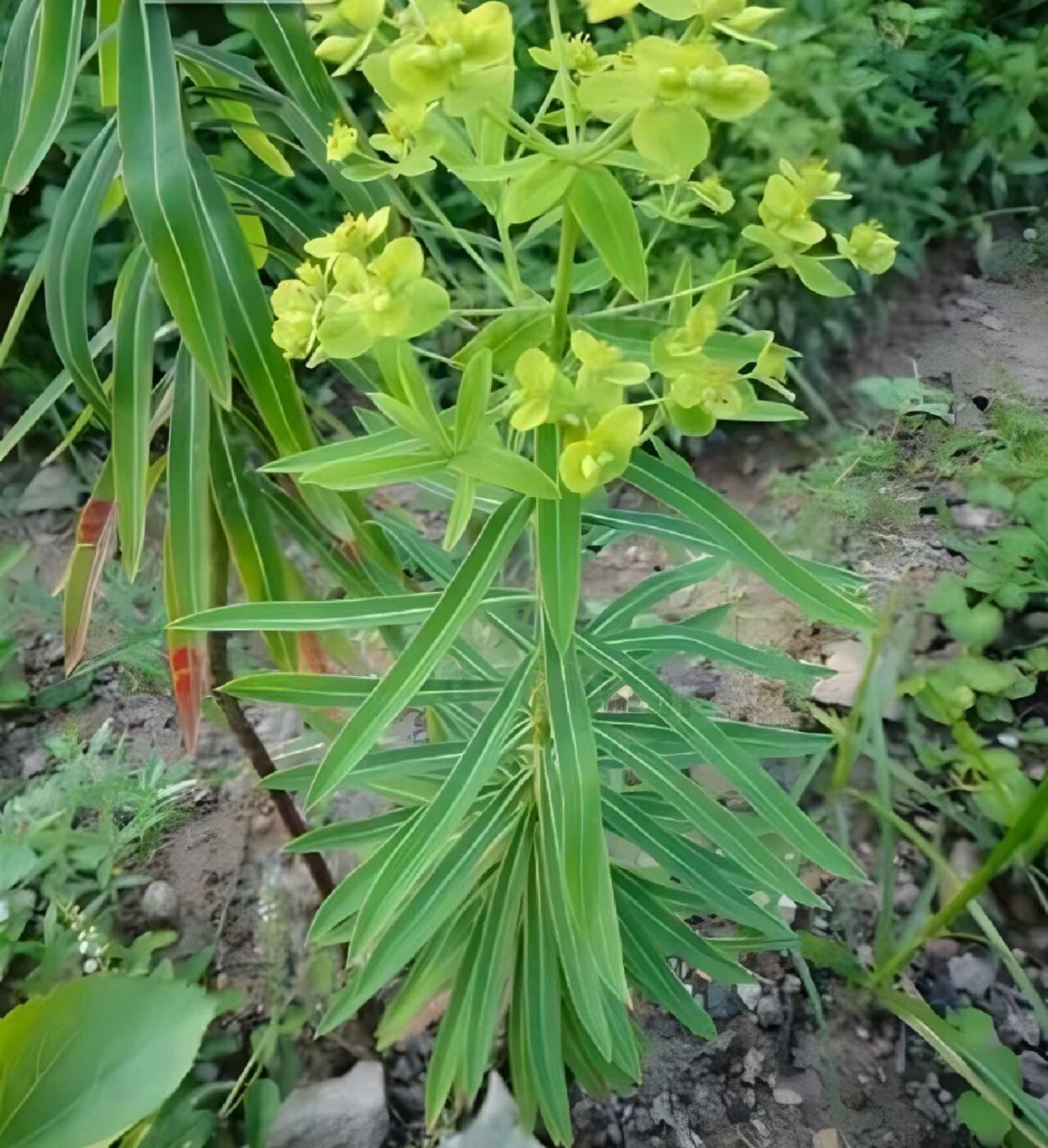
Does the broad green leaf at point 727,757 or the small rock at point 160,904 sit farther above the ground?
the broad green leaf at point 727,757

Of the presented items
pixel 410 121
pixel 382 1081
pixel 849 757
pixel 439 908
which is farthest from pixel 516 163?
pixel 382 1081

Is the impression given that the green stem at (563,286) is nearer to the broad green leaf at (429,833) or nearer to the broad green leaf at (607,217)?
the broad green leaf at (607,217)

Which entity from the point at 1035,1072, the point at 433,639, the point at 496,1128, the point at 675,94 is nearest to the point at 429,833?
the point at 433,639

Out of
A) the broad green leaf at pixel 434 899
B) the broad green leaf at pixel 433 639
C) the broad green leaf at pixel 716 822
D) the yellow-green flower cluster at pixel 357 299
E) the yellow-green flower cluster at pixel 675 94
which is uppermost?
the yellow-green flower cluster at pixel 675 94

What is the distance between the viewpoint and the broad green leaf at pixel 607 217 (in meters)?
0.48

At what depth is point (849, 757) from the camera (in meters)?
1.17

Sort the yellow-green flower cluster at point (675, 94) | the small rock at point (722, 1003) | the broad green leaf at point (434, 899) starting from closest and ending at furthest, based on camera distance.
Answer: the yellow-green flower cluster at point (675, 94) → the broad green leaf at point (434, 899) → the small rock at point (722, 1003)

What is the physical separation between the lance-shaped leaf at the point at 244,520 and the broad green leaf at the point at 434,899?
10.5 inches

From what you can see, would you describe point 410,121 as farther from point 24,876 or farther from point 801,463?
point 801,463

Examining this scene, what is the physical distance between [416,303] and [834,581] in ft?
1.36

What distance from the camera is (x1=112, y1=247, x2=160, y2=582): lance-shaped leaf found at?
775 mm

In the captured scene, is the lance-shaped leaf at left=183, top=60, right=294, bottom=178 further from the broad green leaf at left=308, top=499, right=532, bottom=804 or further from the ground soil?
the ground soil

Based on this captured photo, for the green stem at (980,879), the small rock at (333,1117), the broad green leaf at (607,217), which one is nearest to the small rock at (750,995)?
the green stem at (980,879)

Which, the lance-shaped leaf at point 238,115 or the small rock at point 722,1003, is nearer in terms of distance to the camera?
the lance-shaped leaf at point 238,115
